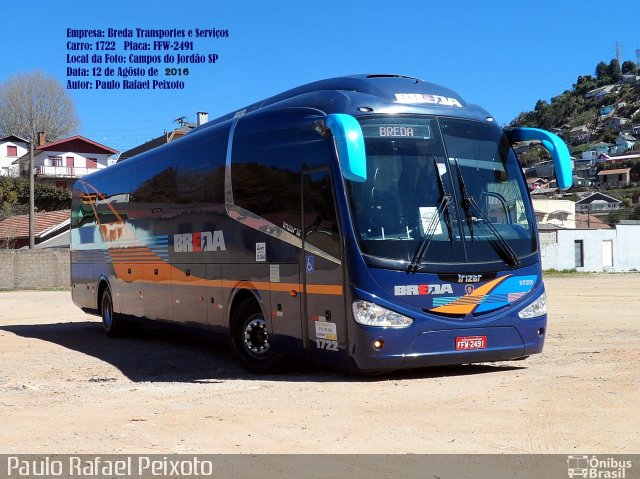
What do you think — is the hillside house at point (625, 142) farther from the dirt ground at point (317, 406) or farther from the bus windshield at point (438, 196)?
the bus windshield at point (438, 196)

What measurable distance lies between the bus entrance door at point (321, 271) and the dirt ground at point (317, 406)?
21.6 inches

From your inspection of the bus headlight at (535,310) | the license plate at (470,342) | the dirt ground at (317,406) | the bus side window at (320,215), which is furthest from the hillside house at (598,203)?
the bus side window at (320,215)

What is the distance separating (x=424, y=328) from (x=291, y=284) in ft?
5.76

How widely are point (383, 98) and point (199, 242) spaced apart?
162 inches

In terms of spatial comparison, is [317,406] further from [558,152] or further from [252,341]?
[558,152]

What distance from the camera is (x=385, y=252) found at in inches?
358

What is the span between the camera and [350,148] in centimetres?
840

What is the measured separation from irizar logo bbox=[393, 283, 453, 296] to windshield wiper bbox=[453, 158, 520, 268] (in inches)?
27.1

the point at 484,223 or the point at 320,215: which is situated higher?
the point at 320,215

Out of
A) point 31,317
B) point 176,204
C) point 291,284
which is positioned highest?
point 176,204

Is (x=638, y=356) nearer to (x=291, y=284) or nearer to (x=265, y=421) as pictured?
(x=291, y=284)

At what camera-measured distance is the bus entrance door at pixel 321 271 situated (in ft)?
30.5

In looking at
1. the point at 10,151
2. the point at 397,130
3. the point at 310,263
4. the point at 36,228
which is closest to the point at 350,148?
the point at 397,130
